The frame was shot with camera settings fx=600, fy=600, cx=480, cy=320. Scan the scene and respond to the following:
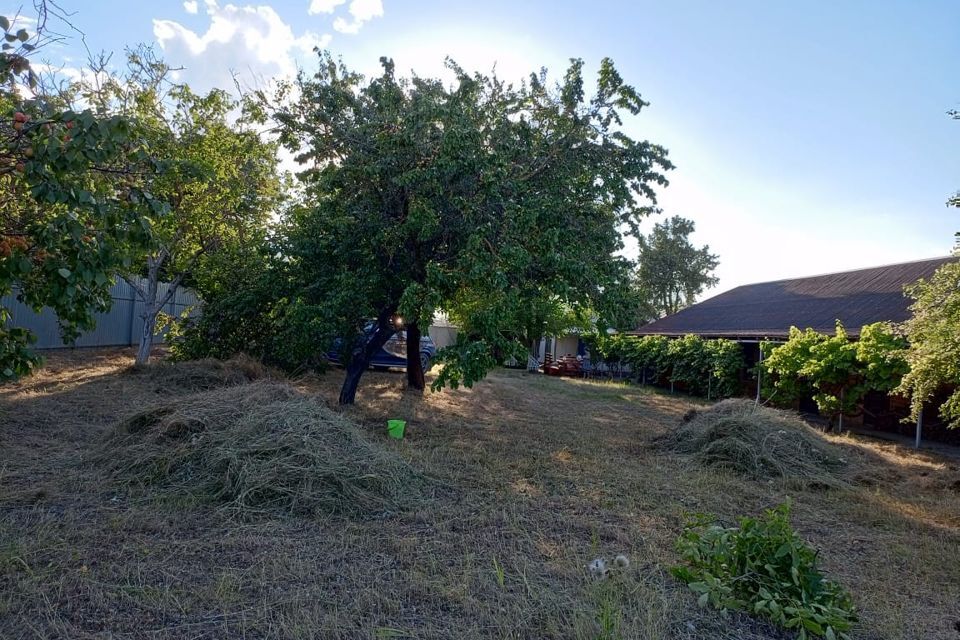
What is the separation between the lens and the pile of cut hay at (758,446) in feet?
23.8

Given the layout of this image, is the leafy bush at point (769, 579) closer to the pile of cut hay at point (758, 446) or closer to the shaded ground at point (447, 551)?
the shaded ground at point (447, 551)

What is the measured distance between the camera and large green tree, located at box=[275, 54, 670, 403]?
774 cm

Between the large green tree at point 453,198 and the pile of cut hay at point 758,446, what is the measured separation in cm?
234

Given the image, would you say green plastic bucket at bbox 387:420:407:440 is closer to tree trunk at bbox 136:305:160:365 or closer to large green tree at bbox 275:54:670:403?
large green tree at bbox 275:54:670:403

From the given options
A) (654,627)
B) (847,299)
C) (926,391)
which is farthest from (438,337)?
(654,627)

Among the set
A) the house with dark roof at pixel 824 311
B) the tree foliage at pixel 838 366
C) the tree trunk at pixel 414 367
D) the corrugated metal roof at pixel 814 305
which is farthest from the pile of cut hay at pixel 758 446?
the tree trunk at pixel 414 367

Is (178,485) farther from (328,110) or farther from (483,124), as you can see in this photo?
(483,124)

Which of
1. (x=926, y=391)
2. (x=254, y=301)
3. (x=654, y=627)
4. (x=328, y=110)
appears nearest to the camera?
(x=654, y=627)

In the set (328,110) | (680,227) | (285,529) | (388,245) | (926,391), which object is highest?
(680,227)

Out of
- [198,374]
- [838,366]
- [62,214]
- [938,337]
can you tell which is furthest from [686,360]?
[62,214]

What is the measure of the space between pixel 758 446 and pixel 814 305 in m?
10.2

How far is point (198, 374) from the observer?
10.9 meters

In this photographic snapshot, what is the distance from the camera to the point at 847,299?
49.9 feet

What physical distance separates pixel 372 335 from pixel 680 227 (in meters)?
30.5
